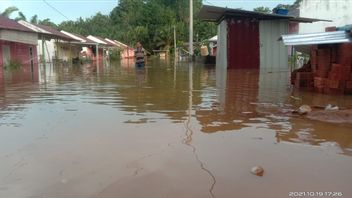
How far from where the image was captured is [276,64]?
19.7 m

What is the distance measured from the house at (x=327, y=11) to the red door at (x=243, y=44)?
14.9 metres

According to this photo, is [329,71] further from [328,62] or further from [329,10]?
[329,10]

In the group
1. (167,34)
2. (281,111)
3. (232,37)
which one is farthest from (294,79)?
(167,34)

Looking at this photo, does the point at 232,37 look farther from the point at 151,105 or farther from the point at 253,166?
the point at 253,166

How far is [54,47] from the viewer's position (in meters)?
42.3

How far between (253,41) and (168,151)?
15857mm

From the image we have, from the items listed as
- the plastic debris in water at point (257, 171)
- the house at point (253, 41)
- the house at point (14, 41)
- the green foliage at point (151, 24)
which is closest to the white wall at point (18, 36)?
the house at point (14, 41)

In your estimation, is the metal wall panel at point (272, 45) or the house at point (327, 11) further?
the house at point (327, 11)

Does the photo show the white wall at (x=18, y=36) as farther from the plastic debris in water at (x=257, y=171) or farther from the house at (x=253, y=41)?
the plastic debris in water at (x=257, y=171)

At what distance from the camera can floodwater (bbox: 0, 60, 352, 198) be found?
3311 millimetres

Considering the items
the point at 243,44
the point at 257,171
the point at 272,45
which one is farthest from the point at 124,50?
the point at 257,171

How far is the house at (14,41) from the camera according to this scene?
2608 centimetres

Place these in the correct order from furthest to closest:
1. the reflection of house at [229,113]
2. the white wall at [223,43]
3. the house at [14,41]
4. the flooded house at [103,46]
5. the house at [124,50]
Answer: the house at [124,50], the flooded house at [103,46], the house at [14,41], the white wall at [223,43], the reflection of house at [229,113]

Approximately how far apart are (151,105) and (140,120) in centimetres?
153
